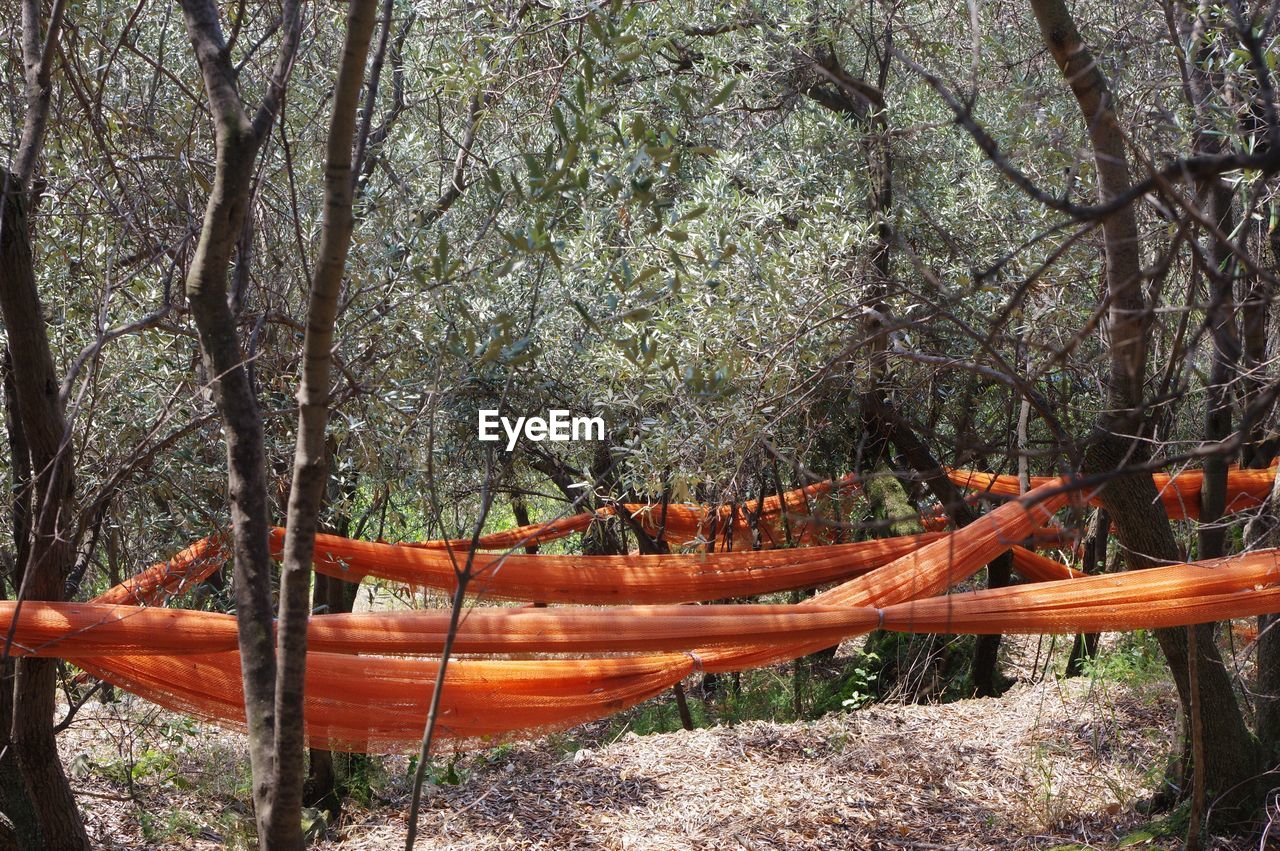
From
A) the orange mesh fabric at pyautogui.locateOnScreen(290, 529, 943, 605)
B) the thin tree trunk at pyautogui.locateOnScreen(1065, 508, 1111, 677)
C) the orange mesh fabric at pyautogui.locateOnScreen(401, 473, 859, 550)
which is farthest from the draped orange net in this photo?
the thin tree trunk at pyautogui.locateOnScreen(1065, 508, 1111, 677)

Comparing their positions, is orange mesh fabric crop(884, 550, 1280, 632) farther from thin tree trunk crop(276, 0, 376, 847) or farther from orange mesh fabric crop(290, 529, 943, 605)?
thin tree trunk crop(276, 0, 376, 847)

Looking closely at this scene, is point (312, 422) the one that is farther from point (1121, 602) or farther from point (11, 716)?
point (1121, 602)

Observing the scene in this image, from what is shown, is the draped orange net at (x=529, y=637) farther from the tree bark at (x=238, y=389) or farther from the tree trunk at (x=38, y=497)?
the tree bark at (x=238, y=389)

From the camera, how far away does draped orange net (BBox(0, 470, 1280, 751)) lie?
2340 millimetres

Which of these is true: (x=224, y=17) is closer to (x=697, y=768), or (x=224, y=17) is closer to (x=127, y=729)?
(x=697, y=768)

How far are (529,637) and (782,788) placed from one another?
101 cm

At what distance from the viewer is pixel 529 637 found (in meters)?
2.56

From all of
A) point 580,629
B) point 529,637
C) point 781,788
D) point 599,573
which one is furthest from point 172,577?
point 781,788

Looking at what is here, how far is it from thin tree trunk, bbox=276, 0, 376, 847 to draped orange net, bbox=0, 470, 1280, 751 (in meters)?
1.08

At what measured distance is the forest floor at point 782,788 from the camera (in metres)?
2.86

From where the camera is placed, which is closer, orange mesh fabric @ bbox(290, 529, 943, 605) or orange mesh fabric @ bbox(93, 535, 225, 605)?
orange mesh fabric @ bbox(93, 535, 225, 605)

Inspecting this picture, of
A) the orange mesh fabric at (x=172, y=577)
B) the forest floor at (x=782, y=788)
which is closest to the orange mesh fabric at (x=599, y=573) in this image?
the forest floor at (x=782, y=788)

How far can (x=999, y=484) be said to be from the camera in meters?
4.10

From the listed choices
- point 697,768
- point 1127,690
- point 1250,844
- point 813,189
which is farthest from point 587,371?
point 1250,844
